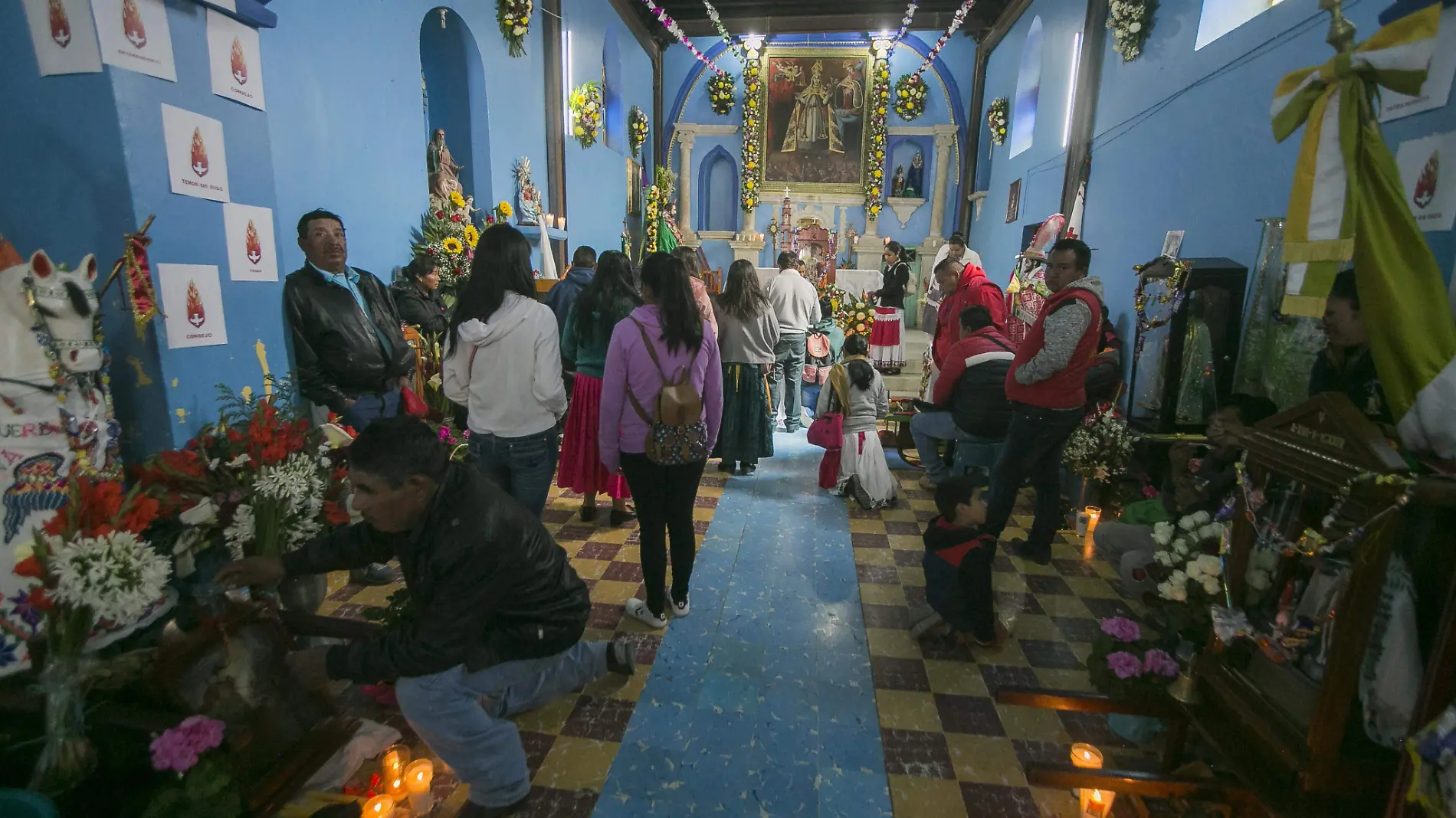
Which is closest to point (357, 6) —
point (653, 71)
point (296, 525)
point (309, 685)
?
point (296, 525)

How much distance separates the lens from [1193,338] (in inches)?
144

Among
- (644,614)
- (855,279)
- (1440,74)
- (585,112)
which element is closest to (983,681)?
(644,614)

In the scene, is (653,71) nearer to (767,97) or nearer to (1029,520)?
(767,97)

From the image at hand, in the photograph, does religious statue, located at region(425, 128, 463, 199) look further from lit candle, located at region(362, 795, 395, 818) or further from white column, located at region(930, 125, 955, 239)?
white column, located at region(930, 125, 955, 239)

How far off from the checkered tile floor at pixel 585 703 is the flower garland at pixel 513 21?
4.76 metres

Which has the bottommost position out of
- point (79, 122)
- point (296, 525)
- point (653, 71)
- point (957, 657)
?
point (957, 657)

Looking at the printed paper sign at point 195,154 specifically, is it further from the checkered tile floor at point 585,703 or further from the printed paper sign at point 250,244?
the checkered tile floor at point 585,703

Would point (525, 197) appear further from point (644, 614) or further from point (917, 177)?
point (917, 177)

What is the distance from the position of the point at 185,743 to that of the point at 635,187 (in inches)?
406

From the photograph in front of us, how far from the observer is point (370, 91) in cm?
406

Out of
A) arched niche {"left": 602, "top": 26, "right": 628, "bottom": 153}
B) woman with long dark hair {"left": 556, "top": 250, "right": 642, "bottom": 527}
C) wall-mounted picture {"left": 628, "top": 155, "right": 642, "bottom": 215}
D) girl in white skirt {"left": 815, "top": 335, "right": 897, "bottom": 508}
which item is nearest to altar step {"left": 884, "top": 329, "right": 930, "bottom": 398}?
girl in white skirt {"left": 815, "top": 335, "right": 897, "bottom": 508}

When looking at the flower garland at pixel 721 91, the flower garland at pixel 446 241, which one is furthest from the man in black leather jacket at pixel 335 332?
the flower garland at pixel 721 91

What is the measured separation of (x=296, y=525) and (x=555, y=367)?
3.43 feet

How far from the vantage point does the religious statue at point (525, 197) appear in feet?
20.7
